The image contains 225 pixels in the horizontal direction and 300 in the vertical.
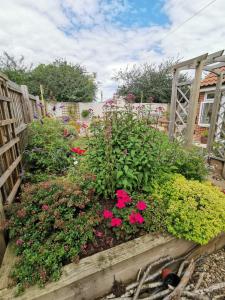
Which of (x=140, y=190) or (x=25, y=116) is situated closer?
(x=140, y=190)

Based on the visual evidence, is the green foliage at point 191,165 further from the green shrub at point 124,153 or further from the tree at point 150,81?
the tree at point 150,81

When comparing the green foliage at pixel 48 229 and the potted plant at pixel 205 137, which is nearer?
the green foliage at pixel 48 229

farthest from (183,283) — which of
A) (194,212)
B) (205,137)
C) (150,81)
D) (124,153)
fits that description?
A: (150,81)

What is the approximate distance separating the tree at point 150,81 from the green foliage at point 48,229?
9.40 metres

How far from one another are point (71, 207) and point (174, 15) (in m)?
6.50

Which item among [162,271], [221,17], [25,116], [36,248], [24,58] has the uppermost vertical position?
[24,58]

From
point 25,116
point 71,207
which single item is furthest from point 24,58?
point 71,207

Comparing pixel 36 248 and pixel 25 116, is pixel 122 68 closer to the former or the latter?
pixel 25 116

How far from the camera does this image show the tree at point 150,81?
10.2m

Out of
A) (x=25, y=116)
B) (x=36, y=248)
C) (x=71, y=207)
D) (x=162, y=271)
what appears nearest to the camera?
(x=36, y=248)

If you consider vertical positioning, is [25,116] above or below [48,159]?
above

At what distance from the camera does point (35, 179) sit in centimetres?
232

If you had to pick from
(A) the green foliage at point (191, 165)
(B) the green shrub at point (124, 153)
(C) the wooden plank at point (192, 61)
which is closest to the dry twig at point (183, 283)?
(B) the green shrub at point (124, 153)

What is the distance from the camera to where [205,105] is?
5.94m
